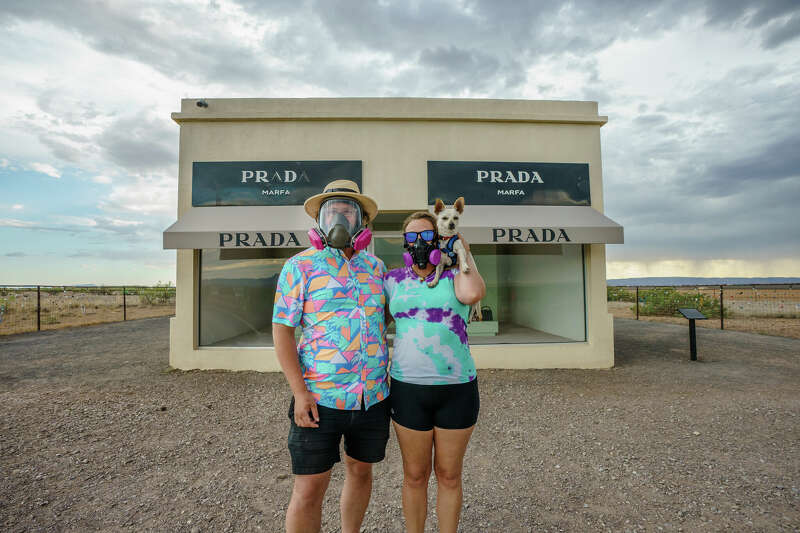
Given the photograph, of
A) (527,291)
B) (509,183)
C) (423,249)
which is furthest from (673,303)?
(423,249)

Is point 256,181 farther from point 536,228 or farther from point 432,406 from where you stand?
point 432,406

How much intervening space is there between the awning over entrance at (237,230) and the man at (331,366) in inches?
177

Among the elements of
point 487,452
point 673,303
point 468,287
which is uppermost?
point 468,287

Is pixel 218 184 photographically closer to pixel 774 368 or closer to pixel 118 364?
pixel 118 364

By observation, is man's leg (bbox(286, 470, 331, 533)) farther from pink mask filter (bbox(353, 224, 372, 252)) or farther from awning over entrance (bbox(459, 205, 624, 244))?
awning over entrance (bbox(459, 205, 624, 244))

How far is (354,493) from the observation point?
1859mm

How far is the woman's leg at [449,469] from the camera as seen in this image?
1788 millimetres

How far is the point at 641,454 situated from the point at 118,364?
881 cm

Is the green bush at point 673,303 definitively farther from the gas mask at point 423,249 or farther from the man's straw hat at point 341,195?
the man's straw hat at point 341,195

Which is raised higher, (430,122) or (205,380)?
(430,122)

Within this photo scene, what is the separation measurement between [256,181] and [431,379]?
628 centimetres

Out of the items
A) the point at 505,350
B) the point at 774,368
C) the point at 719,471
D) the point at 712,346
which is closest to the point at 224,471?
the point at 719,471

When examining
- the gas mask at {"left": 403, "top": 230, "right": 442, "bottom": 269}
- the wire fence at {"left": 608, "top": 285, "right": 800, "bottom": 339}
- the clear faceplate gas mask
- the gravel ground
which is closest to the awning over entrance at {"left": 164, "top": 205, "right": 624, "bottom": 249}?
the gravel ground

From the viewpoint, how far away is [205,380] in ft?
20.3
